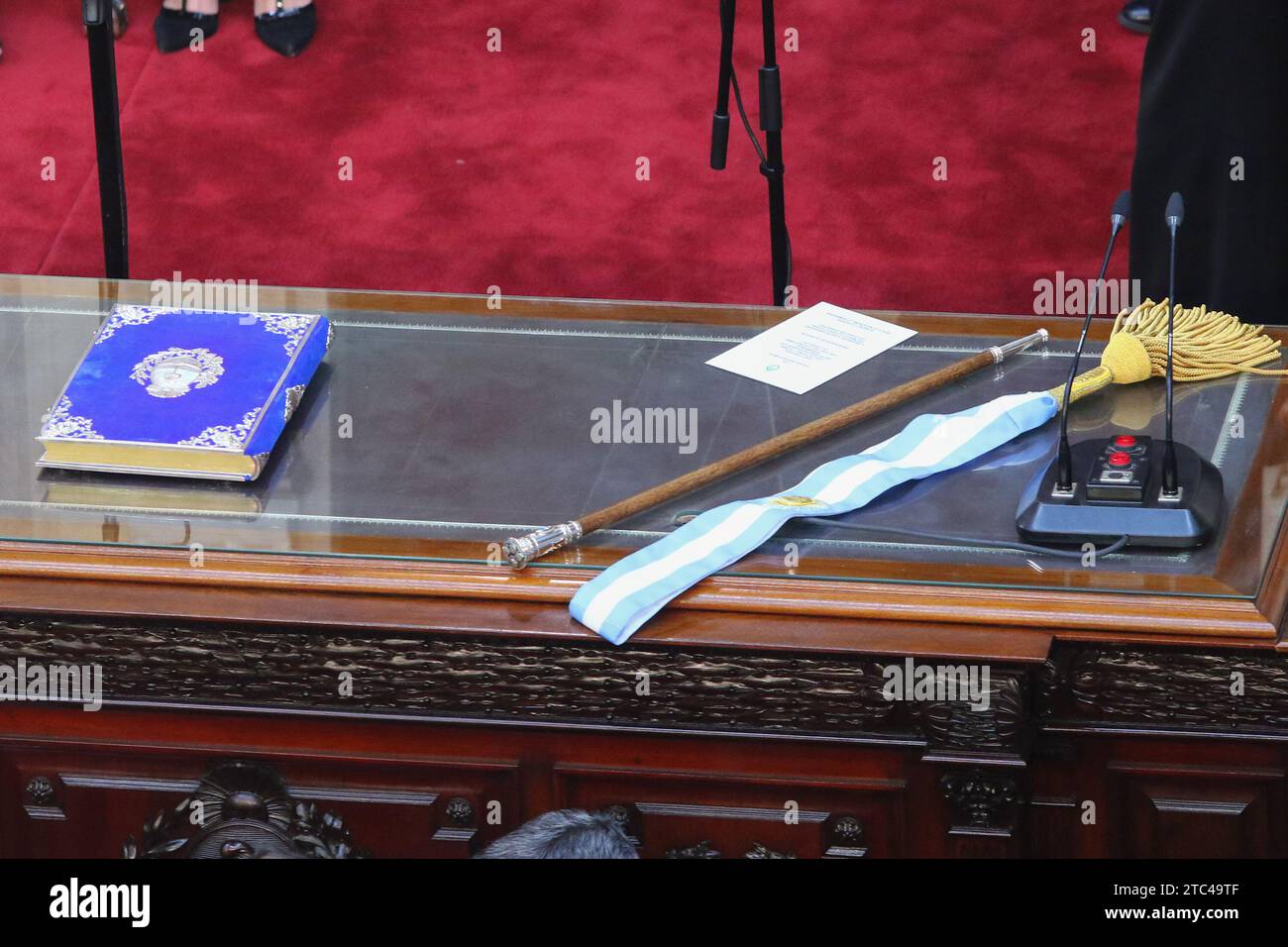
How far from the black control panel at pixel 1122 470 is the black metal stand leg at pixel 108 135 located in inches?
61.8

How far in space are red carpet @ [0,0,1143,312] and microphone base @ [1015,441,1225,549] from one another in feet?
6.12

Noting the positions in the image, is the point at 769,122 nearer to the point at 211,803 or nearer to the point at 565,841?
the point at 211,803

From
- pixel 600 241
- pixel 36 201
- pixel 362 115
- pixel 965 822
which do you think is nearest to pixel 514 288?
pixel 600 241

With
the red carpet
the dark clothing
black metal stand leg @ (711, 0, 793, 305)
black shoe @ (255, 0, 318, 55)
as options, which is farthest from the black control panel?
black shoe @ (255, 0, 318, 55)

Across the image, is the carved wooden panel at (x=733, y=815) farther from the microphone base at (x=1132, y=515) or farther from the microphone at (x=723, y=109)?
the microphone at (x=723, y=109)

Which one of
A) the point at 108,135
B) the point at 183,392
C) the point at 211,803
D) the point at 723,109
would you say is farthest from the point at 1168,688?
the point at 108,135

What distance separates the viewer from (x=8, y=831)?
1.90 meters

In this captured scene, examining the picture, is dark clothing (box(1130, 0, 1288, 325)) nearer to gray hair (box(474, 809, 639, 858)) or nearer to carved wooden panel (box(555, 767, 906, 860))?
carved wooden panel (box(555, 767, 906, 860))

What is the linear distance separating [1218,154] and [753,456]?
1.32 metres

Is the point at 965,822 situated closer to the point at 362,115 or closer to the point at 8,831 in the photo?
the point at 8,831

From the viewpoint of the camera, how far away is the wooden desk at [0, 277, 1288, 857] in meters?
1.68

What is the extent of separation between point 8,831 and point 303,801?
0.32 metres

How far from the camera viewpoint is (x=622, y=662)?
1711 millimetres

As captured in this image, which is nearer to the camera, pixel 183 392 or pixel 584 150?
pixel 183 392
